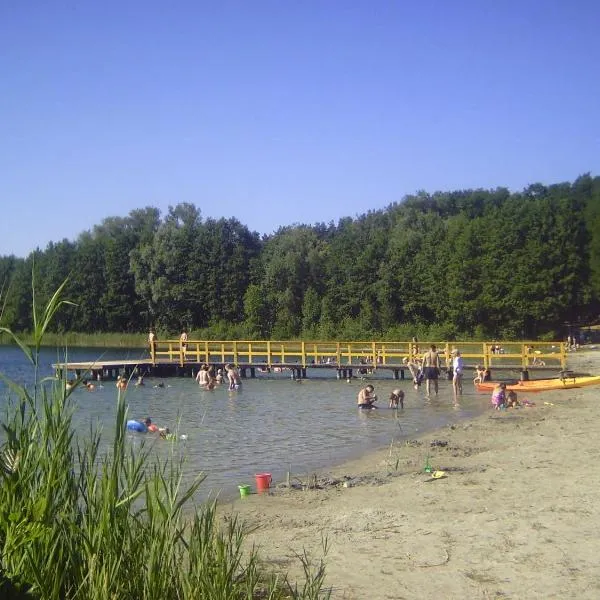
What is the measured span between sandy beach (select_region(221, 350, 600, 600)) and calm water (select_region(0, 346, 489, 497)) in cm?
158

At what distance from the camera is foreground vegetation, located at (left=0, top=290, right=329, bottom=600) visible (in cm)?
403

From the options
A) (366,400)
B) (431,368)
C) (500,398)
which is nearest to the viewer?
(500,398)

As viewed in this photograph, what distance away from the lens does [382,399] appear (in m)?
25.5

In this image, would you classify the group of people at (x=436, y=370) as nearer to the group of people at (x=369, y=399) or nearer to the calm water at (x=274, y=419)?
the calm water at (x=274, y=419)

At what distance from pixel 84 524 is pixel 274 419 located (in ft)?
56.6

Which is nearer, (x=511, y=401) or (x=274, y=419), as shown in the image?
(x=511, y=401)

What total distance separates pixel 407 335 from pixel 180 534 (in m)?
54.3

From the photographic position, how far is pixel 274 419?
2136cm

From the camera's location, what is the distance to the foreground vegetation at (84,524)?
4.03 metres

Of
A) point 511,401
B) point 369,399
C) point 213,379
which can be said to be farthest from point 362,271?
point 511,401

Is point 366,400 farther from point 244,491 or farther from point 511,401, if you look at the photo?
point 244,491

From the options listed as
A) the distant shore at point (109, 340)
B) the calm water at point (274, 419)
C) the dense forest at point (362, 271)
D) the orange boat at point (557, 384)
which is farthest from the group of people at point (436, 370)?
the distant shore at point (109, 340)

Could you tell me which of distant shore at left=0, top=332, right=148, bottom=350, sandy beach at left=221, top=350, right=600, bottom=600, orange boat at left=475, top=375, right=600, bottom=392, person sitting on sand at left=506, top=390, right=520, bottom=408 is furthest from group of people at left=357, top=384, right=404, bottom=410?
distant shore at left=0, top=332, right=148, bottom=350

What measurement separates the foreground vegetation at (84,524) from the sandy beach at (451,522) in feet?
6.36
